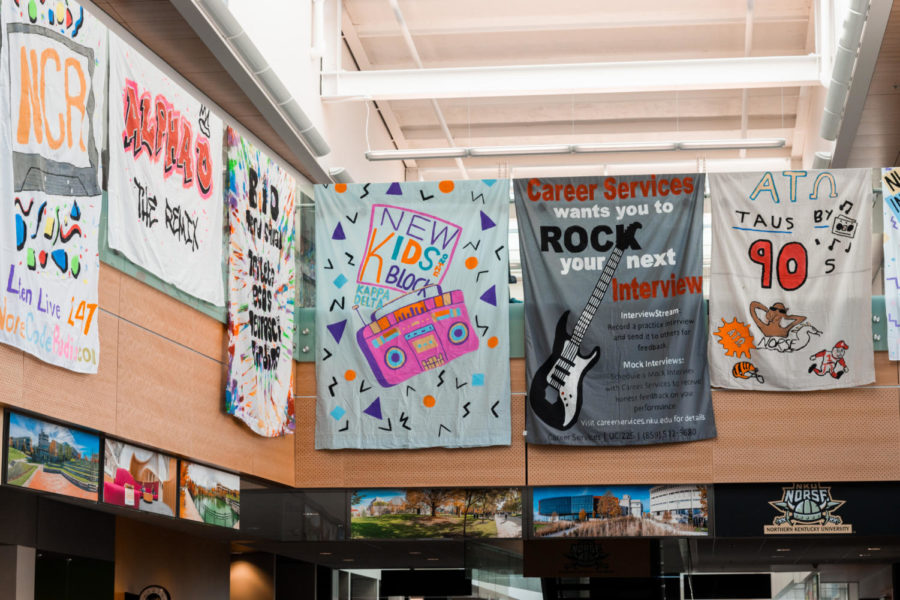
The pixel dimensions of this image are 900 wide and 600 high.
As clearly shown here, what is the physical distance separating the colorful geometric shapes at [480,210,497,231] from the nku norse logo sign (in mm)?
3917

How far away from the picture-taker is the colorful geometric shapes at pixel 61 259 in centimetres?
743

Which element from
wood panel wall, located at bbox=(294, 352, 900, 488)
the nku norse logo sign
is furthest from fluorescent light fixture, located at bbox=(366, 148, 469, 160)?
the nku norse logo sign

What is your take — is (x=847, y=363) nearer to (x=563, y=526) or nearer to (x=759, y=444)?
(x=759, y=444)

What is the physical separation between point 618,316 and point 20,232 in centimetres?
648

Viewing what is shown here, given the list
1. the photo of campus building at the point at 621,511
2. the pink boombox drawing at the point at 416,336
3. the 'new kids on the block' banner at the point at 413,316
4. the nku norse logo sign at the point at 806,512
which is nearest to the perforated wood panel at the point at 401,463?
the 'new kids on the block' banner at the point at 413,316

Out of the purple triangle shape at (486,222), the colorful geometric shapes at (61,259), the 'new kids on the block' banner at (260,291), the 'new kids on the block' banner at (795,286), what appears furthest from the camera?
the purple triangle shape at (486,222)

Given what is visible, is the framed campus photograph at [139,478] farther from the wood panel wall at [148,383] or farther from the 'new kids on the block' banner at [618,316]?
the 'new kids on the block' banner at [618,316]

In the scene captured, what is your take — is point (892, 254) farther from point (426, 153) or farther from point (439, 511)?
point (426, 153)

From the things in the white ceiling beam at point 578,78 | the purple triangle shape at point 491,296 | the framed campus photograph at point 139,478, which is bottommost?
the framed campus photograph at point 139,478

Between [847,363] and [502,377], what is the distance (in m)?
3.37

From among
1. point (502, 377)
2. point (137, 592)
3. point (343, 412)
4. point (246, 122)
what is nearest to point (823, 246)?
point (502, 377)

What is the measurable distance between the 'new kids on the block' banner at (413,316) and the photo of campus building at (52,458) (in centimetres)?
410

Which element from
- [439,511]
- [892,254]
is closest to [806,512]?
Result: [892,254]

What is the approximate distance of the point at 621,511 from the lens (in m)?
11.9
